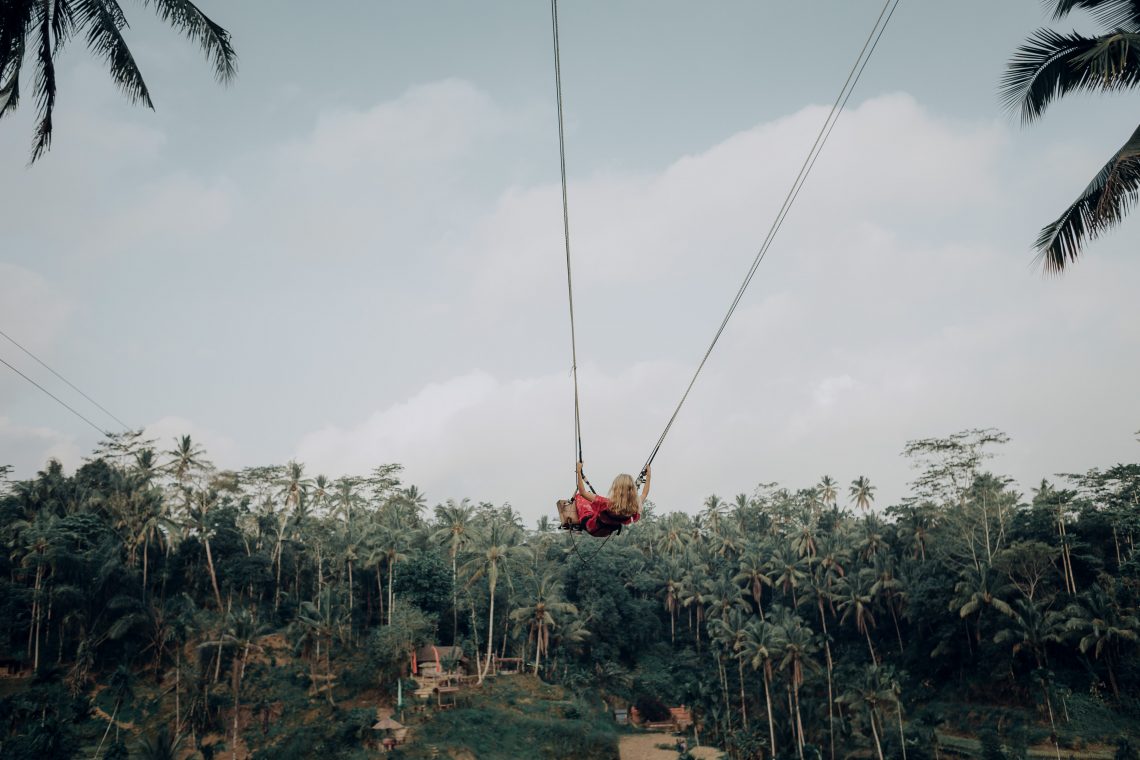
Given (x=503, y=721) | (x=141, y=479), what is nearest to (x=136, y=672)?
(x=141, y=479)

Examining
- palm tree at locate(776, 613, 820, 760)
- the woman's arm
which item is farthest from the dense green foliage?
the woman's arm

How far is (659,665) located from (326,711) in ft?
91.2

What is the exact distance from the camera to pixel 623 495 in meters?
10.0

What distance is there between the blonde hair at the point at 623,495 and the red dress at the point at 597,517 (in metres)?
0.23

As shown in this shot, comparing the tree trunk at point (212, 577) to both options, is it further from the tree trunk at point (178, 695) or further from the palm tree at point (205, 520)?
the tree trunk at point (178, 695)

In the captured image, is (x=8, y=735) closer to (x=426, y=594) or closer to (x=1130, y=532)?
(x=426, y=594)

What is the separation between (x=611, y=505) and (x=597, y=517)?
90cm

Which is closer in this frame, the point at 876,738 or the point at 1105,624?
the point at 876,738

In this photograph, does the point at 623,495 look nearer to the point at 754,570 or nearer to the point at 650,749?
the point at 650,749

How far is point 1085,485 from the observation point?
150 ft

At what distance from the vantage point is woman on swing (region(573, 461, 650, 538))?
1006cm

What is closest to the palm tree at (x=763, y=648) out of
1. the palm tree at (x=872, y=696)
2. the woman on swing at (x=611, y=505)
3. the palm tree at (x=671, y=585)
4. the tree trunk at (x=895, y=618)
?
the palm tree at (x=872, y=696)

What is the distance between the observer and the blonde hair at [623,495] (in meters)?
10.0

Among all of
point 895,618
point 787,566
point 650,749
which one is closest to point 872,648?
point 895,618
